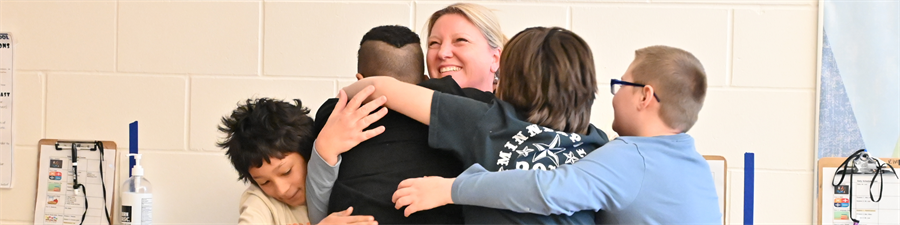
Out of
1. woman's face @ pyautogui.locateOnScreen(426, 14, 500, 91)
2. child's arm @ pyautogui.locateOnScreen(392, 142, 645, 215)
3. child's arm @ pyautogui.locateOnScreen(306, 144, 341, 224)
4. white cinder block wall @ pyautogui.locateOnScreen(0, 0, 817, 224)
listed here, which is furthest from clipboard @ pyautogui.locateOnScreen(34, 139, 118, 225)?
child's arm @ pyautogui.locateOnScreen(392, 142, 645, 215)

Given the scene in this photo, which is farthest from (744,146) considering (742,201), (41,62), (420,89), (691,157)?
(41,62)

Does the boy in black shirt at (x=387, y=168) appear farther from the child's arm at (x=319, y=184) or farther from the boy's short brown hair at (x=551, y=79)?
the boy's short brown hair at (x=551, y=79)

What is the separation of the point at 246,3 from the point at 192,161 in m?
0.52

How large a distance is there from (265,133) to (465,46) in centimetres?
57

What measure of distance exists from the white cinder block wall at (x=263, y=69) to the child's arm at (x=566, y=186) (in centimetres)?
90

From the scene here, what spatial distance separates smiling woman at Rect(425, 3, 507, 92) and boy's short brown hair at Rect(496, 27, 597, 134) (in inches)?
18.4

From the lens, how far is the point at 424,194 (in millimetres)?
1211

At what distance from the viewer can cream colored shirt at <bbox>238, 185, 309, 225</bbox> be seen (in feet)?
5.09

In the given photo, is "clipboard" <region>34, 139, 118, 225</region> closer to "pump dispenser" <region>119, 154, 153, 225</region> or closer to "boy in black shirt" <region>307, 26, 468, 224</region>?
"pump dispenser" <region>119, 154, 153, 225</region>

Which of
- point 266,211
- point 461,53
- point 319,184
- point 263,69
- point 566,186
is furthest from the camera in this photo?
point 263,69

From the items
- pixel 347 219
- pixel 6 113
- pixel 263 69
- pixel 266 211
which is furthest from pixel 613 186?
pixel 6 113

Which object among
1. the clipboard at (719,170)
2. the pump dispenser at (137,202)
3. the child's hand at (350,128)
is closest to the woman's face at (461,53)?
the child's hand at (350,128)

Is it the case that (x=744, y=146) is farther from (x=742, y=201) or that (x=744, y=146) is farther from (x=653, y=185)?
(x=653, y=185)

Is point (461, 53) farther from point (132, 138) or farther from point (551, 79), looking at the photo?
point (132, 138)
